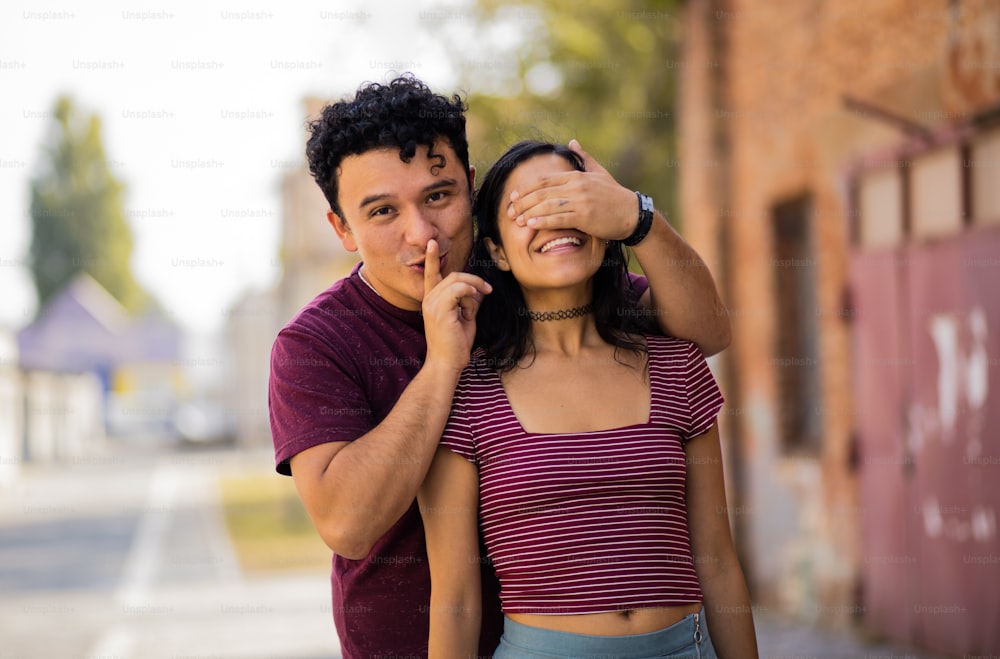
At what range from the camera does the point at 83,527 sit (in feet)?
65.4

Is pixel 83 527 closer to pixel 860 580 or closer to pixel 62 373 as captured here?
pixel 860 580

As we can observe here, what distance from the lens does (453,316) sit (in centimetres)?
274

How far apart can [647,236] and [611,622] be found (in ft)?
3.07

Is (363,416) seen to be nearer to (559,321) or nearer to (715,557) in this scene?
(559,321)

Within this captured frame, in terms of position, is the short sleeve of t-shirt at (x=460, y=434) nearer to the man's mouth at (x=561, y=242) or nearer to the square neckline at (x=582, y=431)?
the square neckline at (x=582, y=431)

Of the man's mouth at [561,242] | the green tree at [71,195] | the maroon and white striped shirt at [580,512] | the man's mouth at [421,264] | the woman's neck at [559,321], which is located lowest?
the maroon and white striped shirt at [580,512]

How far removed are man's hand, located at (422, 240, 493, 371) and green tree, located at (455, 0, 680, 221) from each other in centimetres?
1324

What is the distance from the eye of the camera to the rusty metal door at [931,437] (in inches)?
263

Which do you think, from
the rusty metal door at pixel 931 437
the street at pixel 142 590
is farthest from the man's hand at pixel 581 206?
the street at pixel 142 590

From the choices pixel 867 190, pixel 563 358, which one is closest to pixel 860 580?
pixel 867 190

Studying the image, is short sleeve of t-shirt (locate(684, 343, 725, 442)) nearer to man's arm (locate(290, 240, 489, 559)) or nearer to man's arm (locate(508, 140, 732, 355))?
man's arm (locate(508, 140, 732, 355))

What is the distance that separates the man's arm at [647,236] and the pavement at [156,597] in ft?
17.6

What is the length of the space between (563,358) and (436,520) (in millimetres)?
536

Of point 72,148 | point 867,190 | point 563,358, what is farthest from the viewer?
point 72,148
